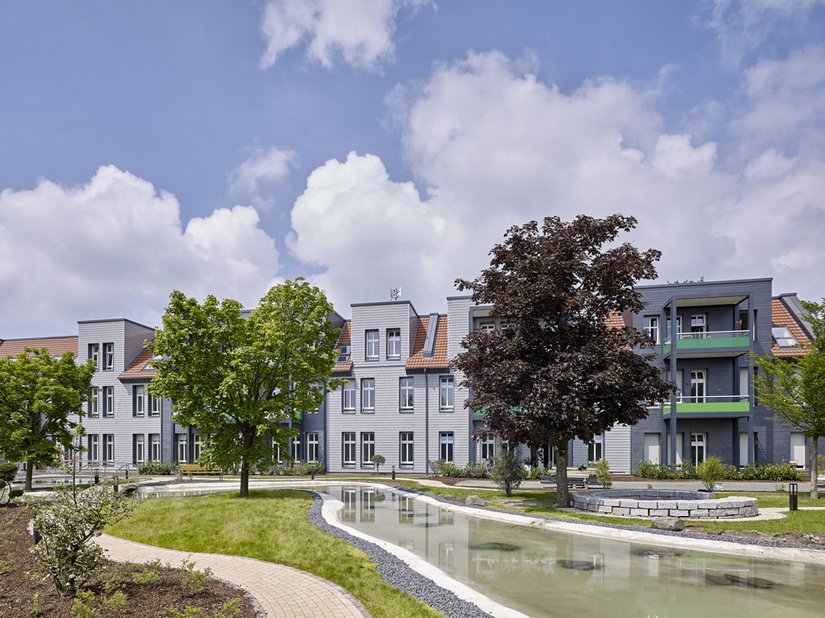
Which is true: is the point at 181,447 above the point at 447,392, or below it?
below

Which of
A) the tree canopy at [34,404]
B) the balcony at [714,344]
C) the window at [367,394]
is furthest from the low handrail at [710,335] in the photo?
the tree canopy at [34,404]

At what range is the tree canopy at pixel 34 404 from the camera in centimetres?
2592

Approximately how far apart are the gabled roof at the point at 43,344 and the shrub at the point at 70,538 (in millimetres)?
45477

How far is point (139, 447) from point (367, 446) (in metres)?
18.2

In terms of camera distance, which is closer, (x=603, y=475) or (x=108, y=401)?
(x=603, y=475)

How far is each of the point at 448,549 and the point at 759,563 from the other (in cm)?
680

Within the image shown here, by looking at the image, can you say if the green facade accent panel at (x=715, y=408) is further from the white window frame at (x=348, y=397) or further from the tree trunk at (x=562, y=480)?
the white window frame at (x=348, y=397)

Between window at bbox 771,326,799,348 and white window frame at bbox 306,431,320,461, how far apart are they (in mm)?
30791

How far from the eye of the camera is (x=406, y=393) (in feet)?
133

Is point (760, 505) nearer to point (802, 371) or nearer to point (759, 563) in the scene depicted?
point (802, 371)

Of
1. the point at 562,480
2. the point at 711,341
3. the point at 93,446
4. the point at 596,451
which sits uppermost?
the point at 711,341

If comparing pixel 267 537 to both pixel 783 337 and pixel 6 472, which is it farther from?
pixel 783 337

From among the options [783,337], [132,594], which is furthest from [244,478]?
[783,337]

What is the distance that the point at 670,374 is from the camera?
35219 millimetres
